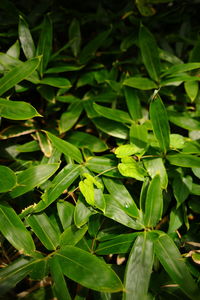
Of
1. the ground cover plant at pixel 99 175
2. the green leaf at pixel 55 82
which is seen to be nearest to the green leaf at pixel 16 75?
the ground cover plant at pixel 99 175

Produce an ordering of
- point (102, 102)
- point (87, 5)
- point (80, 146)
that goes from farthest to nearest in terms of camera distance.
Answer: point (87, 5), point (102, 102), point (80, 146)

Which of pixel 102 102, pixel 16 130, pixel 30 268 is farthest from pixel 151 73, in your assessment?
pixel 30 268

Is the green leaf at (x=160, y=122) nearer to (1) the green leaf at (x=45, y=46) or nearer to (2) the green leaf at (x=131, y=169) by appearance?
(2) the green leaf at (x=131, y=169)

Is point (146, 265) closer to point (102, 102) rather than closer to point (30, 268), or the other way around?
point (30, 268)

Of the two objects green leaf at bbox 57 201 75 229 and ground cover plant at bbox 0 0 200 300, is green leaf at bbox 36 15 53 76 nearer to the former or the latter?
ground cover plant at bbox 0 0 200 300

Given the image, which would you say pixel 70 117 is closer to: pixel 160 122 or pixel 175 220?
pixel 160 122
